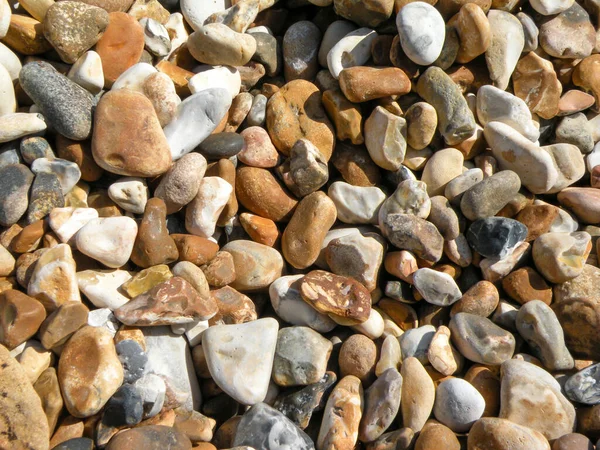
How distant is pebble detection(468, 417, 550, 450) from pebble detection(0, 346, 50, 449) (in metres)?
1.09

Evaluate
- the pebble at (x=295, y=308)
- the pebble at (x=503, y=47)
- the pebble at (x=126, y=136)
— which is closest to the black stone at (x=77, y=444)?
the pebble at (x=295, y=308)

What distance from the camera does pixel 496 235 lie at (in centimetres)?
177

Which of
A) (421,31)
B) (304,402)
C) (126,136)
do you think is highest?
(421,31)

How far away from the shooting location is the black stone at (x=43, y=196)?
65.4 inches

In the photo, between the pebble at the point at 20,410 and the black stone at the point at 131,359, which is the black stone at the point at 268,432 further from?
the pebble at the point at 20,410

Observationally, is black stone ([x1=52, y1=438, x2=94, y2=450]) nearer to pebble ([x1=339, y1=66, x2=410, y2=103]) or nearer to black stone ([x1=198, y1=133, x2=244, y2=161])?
black stone ([x1=198, y1=133, x2=244, y2=161])

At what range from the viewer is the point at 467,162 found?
2016mm

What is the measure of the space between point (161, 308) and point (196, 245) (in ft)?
0.82

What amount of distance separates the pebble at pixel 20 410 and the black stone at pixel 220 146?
825mm

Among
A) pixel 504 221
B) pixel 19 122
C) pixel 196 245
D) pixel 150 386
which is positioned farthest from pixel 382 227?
pixel 19 122

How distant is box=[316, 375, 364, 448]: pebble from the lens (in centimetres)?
153

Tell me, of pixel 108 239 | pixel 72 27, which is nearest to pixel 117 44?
pixel 72 27

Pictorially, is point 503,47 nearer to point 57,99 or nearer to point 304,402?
point 304,402

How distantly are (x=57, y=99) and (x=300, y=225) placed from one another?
81 cm
